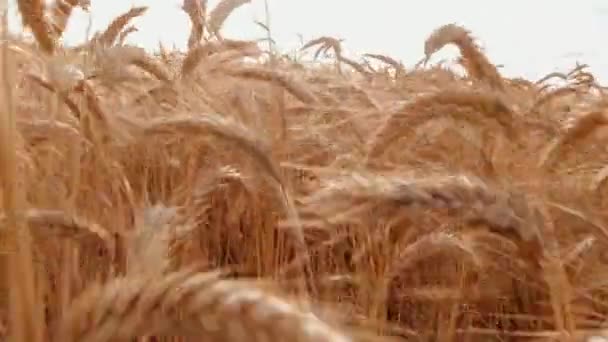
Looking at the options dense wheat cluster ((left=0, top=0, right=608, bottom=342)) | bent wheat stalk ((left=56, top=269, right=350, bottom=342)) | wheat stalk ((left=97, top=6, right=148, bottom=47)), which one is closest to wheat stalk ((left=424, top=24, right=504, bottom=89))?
dense wheat cluster ((left=0, top=0, right=608, bottom=342))

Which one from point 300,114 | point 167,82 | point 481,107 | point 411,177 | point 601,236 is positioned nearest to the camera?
point 411,177

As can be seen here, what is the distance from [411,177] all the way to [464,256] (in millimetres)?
294

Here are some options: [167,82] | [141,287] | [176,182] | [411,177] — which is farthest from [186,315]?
[167,82]

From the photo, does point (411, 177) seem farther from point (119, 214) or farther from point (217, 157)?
point (217, 157)

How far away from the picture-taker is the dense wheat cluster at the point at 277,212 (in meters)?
0.46

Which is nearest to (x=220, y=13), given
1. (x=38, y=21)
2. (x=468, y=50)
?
(x=468, y=50)

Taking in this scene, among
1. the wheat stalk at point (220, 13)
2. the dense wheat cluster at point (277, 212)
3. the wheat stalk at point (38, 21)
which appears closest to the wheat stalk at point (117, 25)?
the dense wheat cluster at point (277, 212)

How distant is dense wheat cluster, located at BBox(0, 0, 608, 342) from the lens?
463 millimetres

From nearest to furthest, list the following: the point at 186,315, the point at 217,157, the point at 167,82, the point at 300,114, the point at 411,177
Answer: the point at 186,315 → the point at 411,177 → the point at 217,157 → the point at 167,82 → the point at 300,114

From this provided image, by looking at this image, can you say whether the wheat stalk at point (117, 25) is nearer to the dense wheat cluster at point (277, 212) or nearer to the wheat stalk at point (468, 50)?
the dense wheat cluster at point (277, 212)

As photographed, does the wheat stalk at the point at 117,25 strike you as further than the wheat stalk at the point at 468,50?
Yes

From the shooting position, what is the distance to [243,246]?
4.47ft

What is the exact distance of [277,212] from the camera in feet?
3.44

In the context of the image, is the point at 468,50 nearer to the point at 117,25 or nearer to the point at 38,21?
the point at 38,21
